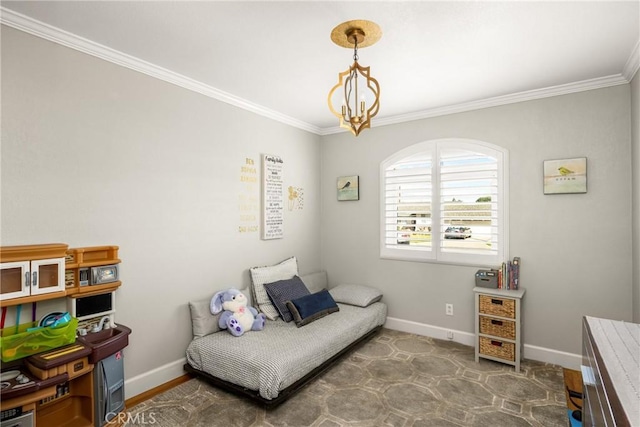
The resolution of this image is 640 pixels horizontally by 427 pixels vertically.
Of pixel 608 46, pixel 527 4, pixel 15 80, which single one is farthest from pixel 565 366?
pixel 15 80

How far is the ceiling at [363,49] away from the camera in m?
1.92

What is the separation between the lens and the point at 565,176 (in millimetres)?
3029

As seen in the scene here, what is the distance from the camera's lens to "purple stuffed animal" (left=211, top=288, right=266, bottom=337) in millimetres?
2928

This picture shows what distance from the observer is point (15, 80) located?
2.00 metres

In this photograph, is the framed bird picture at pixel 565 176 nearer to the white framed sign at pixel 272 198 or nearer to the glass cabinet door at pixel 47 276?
the white framed sign at pixel 272 198

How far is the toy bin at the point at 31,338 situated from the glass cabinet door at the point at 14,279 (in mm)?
233

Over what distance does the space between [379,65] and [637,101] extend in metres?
2.06

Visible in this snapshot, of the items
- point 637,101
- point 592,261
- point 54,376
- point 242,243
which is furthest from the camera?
point 242,243

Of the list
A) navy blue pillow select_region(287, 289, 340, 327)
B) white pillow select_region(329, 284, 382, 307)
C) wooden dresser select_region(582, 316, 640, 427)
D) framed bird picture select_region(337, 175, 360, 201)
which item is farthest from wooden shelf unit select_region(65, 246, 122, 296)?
framed bird picture select_region(337, 175, 360, 201)

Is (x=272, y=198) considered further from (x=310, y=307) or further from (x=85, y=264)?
A: (x=85, y=264)

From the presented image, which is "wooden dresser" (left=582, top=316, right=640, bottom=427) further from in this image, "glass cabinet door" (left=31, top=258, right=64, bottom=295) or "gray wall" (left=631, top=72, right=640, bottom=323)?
"glass cabinet door" (left=31, top=258, right=64, bottom=295)

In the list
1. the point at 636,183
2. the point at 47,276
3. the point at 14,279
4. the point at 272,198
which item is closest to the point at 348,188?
the point at 272,198

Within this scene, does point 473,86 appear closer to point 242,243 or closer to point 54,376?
point 242,243

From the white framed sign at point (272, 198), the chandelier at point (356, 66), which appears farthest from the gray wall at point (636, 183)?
the white framed sign at point (272, 198)
